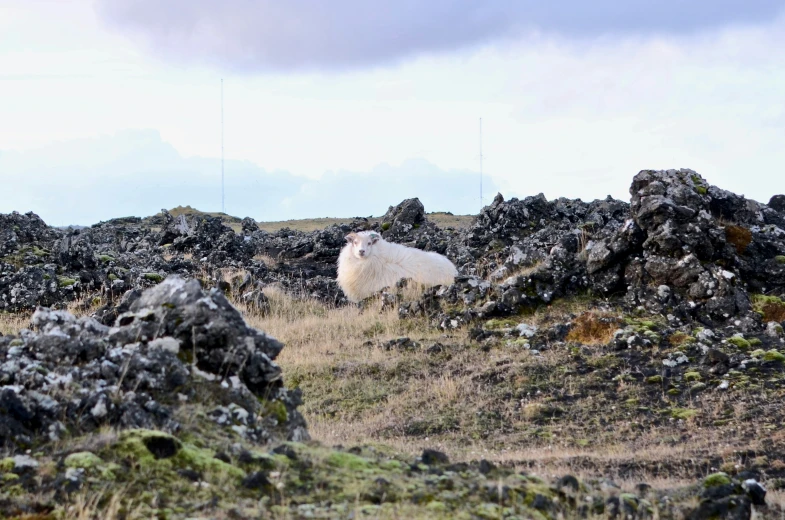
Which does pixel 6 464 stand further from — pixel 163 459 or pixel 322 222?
pixel 322 222

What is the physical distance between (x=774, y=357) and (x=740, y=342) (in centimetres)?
77

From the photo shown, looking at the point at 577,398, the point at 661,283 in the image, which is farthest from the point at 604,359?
the point at 661,283

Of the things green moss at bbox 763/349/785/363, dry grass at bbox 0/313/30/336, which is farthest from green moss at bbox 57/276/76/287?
green moss at bbox 763/349/785/363

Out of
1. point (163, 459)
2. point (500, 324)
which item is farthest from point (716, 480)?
point (500, 324)

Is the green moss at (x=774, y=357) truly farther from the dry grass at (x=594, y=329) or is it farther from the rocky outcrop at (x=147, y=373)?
the rocky outcrop at (x=147, y=373)

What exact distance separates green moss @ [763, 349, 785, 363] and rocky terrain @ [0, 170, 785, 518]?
0.18 feet

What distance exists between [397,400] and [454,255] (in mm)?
13037

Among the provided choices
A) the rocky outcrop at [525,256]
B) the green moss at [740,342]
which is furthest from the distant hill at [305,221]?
the green moss at [740,342]

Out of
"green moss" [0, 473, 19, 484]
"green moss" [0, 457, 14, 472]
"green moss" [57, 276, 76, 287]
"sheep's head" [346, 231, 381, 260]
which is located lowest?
"green moss" [0, 473, 19, 484]

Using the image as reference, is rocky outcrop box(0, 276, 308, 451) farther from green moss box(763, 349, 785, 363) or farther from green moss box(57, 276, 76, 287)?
green moss box(57, 276, 76, 287)

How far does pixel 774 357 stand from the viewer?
1254 centimetres

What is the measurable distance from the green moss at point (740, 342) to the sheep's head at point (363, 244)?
9.42 metres

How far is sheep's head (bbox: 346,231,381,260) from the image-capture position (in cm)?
2050

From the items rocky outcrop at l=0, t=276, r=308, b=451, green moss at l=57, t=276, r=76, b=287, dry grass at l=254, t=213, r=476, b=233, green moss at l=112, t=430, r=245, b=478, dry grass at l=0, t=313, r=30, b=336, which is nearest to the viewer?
green moss at l=112, t=430, r=245, b=478
